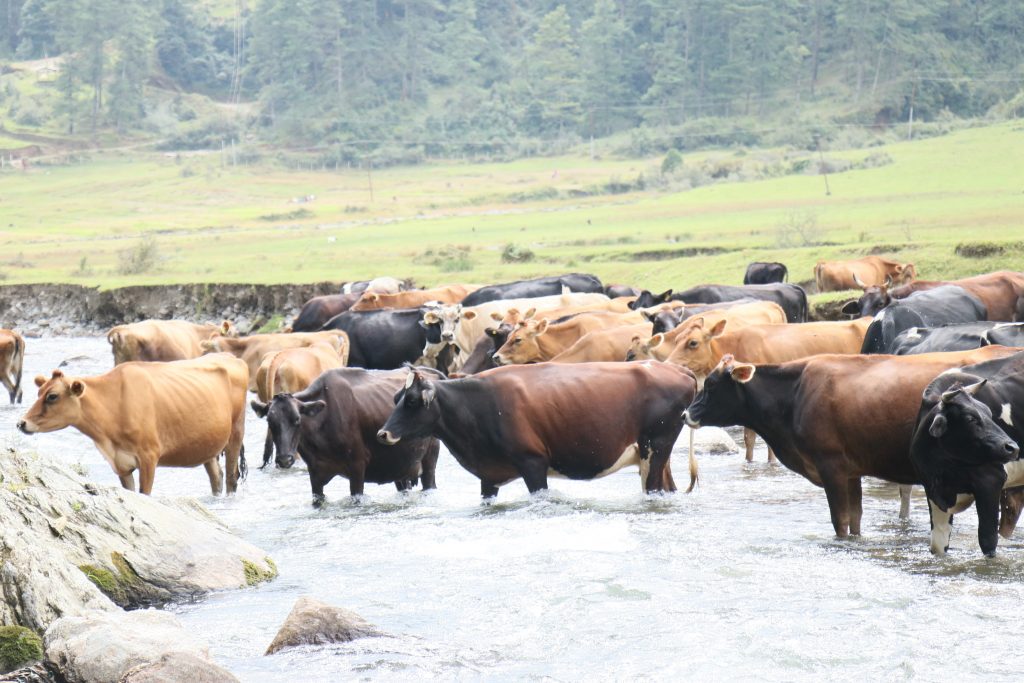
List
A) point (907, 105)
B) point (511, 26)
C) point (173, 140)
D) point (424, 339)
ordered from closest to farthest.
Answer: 1. point (424, 339)
2. point (907, 105)
3. point (173, 140)
4. point (511, 26)

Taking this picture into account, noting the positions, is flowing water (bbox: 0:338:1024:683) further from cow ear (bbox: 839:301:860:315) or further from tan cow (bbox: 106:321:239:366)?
tan cow (bbox: 106:321:239:366)

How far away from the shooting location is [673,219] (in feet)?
162

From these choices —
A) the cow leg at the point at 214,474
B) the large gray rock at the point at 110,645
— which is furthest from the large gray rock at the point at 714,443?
the large gray rock at the point at 110,645

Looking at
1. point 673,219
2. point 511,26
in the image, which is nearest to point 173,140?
point 511,26

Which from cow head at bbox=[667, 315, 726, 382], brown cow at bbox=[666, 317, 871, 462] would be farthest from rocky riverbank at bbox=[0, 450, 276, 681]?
brown cow at bbox=[666, 317, 871, 462]

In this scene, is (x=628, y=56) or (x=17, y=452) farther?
(x=628, y=56)

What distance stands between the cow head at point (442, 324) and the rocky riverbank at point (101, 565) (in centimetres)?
1070

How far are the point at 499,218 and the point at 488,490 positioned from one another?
46.8m

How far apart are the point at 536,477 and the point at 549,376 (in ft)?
3.08

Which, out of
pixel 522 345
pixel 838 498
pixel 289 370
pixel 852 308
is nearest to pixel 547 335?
pixel 522 345

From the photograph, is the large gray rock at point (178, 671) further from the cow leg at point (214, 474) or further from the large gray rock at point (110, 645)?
the cow leg at point (214, 474)

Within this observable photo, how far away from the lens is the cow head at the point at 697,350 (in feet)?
50.2

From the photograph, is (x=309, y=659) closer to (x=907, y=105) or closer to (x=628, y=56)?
(x=907, y=105)

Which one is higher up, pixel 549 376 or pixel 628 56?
pixel 628 56
